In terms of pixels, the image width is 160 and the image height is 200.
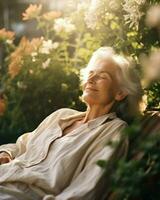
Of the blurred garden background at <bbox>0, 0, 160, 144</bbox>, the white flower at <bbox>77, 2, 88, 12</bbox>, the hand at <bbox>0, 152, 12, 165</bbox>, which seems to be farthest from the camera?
the white flower at <bbox>77, 2, 88, 12</bbox>

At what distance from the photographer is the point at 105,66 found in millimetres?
3797

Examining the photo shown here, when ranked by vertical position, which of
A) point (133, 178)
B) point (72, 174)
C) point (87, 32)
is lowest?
point (72, 174)

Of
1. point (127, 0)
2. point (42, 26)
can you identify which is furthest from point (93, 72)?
point (42, 26)

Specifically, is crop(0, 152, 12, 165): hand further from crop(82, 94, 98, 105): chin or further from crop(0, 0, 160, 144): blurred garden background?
crop(0, 0, 160, 144): blurred garden background

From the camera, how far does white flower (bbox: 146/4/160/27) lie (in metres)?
3.39

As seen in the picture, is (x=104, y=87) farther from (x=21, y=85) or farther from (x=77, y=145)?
(x=21, y=85)

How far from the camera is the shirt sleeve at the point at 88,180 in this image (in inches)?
132

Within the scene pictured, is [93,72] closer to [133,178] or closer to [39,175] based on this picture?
[39,175]

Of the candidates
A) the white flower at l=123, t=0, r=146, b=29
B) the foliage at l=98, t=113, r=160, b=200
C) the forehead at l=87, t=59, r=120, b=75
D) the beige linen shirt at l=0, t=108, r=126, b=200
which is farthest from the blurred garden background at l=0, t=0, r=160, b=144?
the foliage at l=98, t=113, r=160, b=200

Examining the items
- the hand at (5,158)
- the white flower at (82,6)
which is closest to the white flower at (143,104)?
the hand at (5,158)

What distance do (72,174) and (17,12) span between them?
535cm

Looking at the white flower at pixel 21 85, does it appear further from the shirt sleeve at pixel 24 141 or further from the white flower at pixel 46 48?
the shirt sleeve at pixel 24 141

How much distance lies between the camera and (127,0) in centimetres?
385

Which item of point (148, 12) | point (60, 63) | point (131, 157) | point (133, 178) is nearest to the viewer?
point (133, 178)
